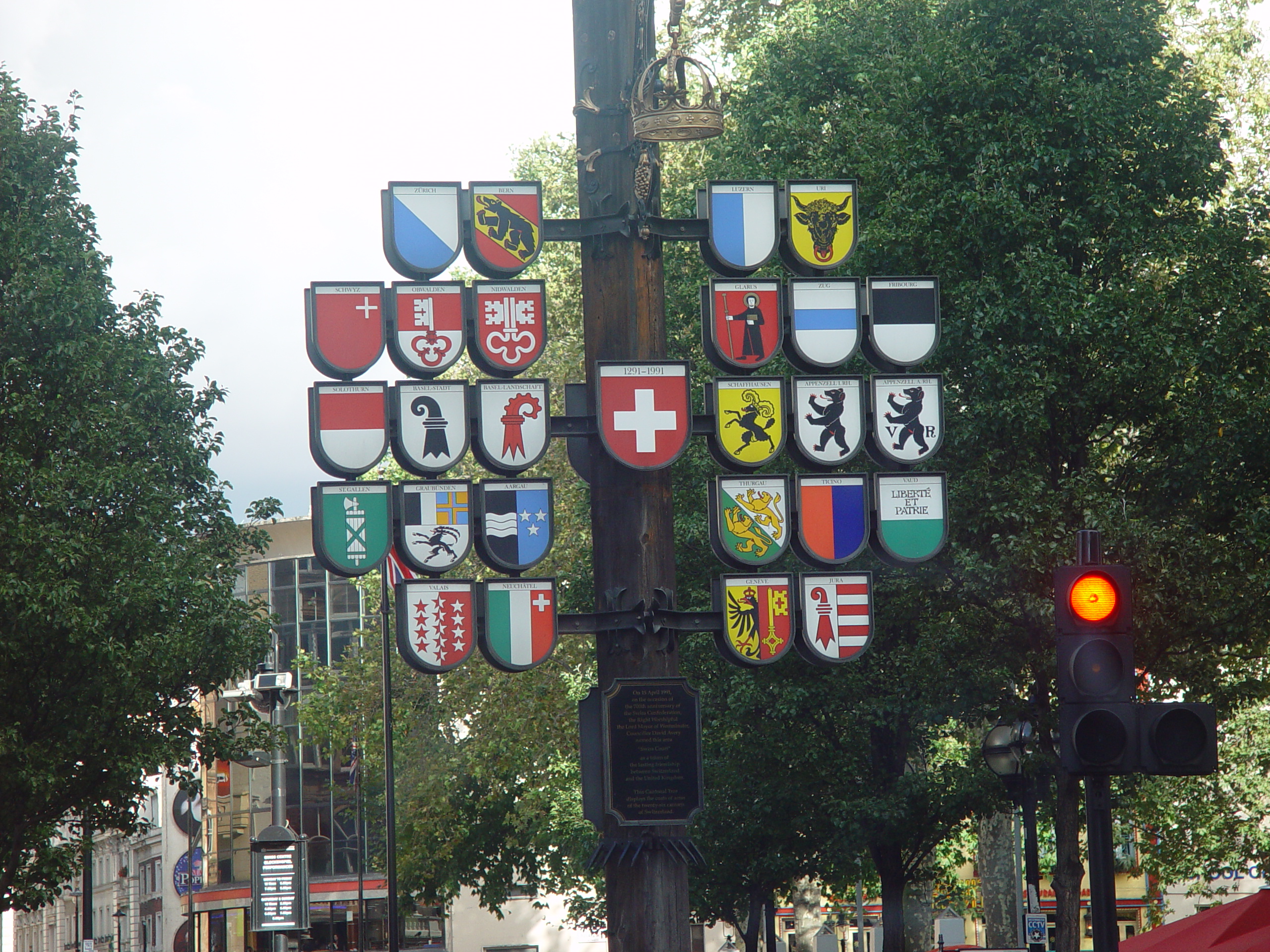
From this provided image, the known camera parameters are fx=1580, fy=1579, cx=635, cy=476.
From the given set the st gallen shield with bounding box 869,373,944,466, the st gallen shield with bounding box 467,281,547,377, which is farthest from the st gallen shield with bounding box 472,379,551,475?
the st gallen shield with bounding box 869,373,944,466

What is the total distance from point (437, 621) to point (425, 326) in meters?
1.79

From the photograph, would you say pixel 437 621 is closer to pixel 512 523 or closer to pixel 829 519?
pixel 512 523

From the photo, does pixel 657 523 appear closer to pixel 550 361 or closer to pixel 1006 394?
pixel 1006 394

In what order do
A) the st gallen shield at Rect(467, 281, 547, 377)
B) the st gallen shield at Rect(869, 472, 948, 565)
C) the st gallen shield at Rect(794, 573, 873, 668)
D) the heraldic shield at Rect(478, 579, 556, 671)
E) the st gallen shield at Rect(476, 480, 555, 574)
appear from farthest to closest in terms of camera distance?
the st gallen shield at Rect(869, 472, 948, 565) → the st gallen shield at Rect(467, 281, 547, 377) → the st gallen shield at Rect(794, 573, 873, 668) → the st gallen shield at Rect(476, 480, 555, 574) → the heraldic shield at Rect(478, 579, 556, 671)

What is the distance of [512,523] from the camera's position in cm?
930

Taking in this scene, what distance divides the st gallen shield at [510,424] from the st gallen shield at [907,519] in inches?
82.3

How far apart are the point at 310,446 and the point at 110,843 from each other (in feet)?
269

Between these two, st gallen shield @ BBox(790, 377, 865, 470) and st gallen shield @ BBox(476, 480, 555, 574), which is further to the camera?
st gallen shield @ BBox(790, 377, 865, 470)

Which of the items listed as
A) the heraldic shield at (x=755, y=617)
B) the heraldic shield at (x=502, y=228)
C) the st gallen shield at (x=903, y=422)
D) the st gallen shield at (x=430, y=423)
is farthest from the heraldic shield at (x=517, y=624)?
the st gallen shield at (x=903, y=422)

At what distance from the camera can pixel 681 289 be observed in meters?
21.3

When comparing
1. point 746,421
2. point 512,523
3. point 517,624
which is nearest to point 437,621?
point 517,624

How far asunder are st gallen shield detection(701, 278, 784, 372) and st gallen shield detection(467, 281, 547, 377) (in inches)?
40.2

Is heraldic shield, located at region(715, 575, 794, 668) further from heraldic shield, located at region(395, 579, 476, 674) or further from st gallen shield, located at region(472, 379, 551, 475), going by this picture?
heraldic shield, located at region(395, 579, 476, 674)

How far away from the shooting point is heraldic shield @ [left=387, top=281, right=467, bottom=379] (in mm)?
9477
